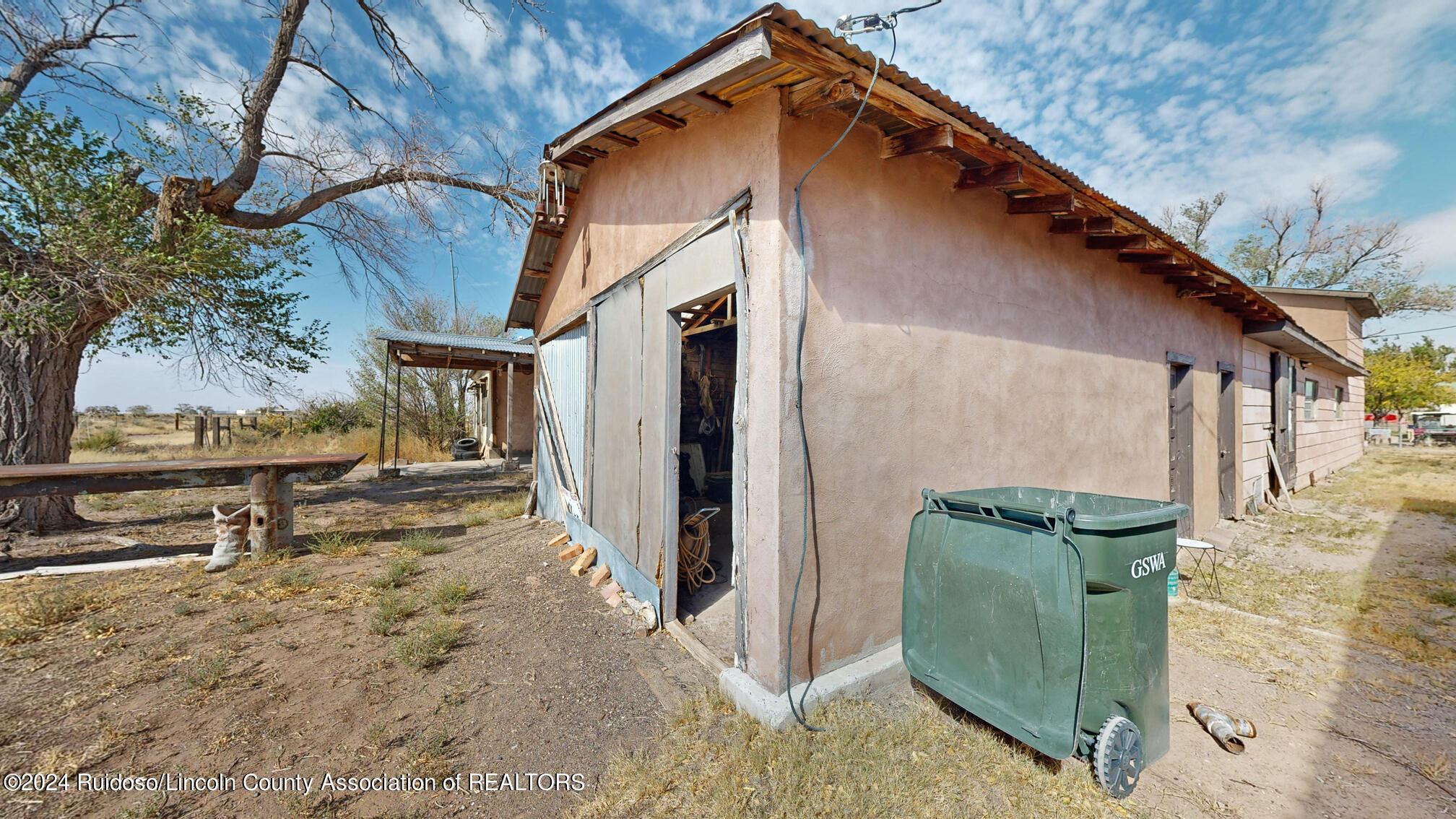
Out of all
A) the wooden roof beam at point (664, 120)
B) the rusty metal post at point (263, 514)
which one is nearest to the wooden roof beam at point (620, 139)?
the wooden roof beam at point (664, 120)

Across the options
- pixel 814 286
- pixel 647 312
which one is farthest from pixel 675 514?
pixel 814 286

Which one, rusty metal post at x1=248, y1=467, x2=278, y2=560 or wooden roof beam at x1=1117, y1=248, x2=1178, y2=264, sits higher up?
wooden roof beam at x1=1117, y1=248, x2=1178, y2=264

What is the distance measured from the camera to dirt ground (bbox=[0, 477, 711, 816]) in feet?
7.27

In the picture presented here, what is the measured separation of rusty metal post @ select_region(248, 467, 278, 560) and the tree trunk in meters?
2.86

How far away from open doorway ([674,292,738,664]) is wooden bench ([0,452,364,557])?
3995 millimetres

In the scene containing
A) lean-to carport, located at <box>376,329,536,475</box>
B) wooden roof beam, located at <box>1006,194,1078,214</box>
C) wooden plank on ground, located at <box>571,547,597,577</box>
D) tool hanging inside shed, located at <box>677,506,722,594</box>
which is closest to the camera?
wooden roof beam, located at <box>1006,194,1078,214</box>

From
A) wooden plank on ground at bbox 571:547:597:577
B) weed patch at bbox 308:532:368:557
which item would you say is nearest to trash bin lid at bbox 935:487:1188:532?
Answer: wooden plank on ground at bbox 571:547:597:577

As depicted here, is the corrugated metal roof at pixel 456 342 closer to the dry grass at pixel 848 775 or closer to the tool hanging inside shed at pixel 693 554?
the tool hanging inside shed at pixel 693 554

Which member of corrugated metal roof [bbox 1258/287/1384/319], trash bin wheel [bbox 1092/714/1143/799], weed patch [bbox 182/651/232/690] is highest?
corrugated metal roof [bbox 1258/287/1384/319]

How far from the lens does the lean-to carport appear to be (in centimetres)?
995

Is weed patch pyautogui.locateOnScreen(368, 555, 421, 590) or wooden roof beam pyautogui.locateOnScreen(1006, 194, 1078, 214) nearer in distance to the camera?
wooden roof beam pyautogui.locateOnScreen(1006, 194, 1078, 214)

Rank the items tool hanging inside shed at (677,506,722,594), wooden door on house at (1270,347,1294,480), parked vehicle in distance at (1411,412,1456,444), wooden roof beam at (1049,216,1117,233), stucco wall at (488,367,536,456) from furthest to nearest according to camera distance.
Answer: parked vehicle in distance at (1411,412,1456,444), stucco wall at (488,367,536,456), wooden door on house at (1270,347,1294,480), tool hanging inside shed at (677,506,722,594), wooden roof beam at (1049,216,1117,233)

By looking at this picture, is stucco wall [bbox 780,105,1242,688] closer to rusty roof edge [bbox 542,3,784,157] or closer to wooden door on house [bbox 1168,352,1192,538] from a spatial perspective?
rusty roof edge [bbox 542,3,784,157]

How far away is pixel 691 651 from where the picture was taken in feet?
10.7
